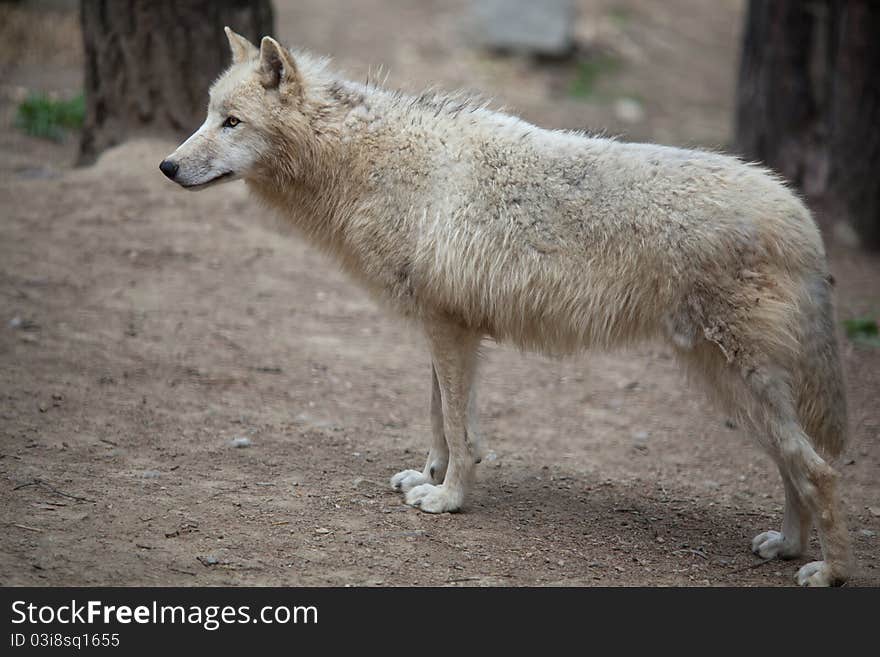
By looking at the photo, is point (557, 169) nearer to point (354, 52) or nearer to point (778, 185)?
point (778, 185)

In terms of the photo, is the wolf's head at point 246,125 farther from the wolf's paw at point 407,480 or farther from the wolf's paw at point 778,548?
the wolf's paw at point 778,548

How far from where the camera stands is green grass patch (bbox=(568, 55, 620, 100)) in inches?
676

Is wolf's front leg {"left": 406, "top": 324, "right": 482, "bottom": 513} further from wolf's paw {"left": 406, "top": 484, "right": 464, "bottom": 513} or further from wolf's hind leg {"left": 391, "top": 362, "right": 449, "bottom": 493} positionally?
wolf's hind leg {"left": 391, "top": 362, "right": 449, "bottom": 493}

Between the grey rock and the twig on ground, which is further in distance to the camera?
the grey rock

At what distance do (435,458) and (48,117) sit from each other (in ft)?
26.5

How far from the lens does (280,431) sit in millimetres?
6918

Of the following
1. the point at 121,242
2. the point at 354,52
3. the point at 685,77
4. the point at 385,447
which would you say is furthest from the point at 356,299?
the point at 685,77

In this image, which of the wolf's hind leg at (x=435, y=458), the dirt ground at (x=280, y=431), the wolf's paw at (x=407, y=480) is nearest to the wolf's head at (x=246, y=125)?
the dirt ground at (x=280, y=431)

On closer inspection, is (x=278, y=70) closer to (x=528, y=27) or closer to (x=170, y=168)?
(x=170, y=168)

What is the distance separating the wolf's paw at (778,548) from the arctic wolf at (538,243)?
0.04ft

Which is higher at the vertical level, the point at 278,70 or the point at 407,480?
the point at 278,70

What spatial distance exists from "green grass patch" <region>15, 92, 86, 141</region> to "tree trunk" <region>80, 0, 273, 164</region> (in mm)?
2021

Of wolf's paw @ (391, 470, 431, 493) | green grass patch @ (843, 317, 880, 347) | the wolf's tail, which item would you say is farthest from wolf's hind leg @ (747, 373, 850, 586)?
green grass patch @ (843, 317, 880, 347)

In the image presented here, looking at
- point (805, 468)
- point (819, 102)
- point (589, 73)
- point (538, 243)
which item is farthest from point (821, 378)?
point (589, 73)
